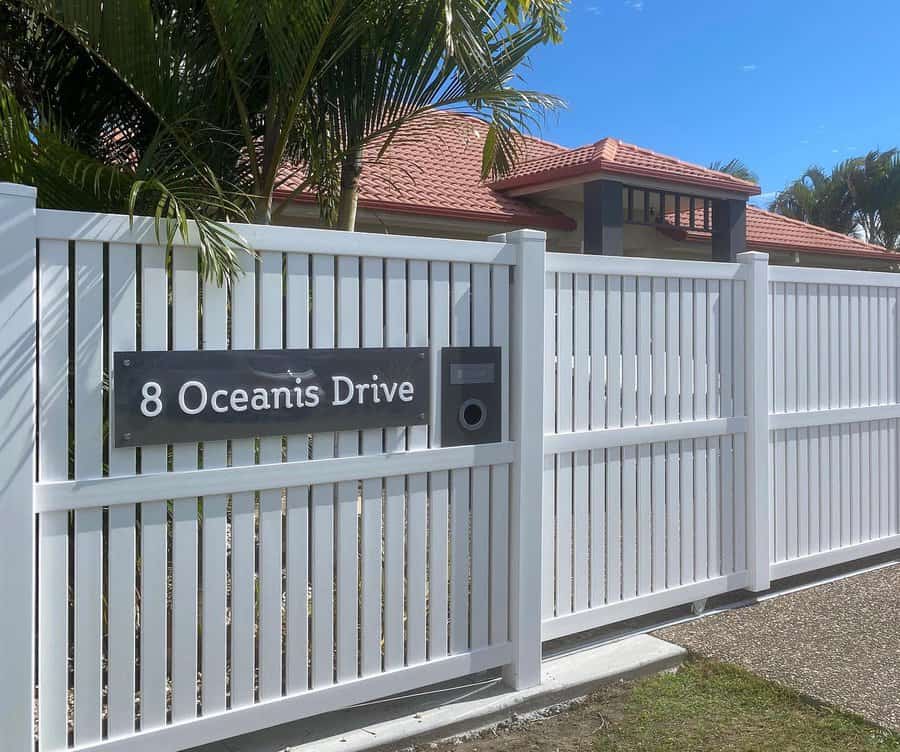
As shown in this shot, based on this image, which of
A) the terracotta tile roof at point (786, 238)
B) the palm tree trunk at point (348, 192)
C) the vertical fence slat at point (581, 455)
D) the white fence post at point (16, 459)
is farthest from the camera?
the terracotta tile roof at point (786, 238)

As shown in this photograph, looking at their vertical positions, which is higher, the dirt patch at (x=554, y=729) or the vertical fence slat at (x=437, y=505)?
the vertical fence slat at (x=437, y=505)

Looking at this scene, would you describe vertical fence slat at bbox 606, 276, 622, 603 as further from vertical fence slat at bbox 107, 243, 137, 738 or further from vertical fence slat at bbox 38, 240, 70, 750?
vertical fence slat at bbox 38, 240, 70, 750

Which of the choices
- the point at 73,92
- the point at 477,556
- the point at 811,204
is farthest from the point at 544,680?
the point at 811,204

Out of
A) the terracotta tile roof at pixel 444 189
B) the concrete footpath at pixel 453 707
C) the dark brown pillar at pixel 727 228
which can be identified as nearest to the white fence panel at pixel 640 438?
the concrete footpath at pixel 453 707

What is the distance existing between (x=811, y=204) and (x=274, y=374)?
103 feet

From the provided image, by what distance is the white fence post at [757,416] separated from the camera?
5.13 meters

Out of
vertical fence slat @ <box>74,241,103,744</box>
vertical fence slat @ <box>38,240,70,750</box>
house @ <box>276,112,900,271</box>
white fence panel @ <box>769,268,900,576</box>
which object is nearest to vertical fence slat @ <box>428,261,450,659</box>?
vertical fence slat @ <box>74,241,103,744</box>

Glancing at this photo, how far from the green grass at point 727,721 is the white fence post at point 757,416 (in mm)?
1140

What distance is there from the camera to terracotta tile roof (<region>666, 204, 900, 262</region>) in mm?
14426

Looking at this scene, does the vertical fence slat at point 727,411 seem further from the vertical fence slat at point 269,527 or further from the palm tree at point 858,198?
the palm tree at point 858,198

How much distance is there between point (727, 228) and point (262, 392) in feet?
35.5

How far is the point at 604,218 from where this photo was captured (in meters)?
11.1

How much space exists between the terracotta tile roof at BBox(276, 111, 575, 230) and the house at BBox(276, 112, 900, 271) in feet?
0.05

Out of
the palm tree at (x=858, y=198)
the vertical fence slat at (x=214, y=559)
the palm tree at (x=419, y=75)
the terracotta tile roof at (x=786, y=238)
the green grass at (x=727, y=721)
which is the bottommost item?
the green grass at (x=727, y=721)
